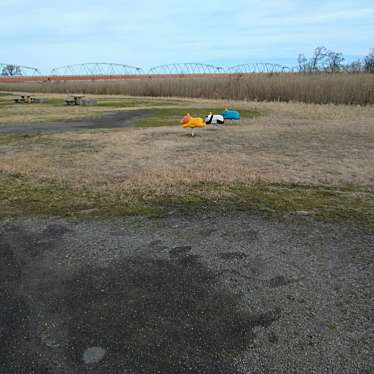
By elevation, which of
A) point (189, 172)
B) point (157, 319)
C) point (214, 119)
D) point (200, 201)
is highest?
point (214, 119)

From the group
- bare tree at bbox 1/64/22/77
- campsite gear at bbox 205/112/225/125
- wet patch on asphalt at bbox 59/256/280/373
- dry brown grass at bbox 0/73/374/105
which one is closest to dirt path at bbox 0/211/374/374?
wet patch on asphalt at bbox 59/256/280/373

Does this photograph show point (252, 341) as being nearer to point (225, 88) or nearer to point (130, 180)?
point (130, 180)

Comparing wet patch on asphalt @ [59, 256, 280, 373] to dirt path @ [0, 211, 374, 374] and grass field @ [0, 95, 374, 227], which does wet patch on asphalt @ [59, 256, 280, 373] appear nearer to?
dirt path @ [0, 211, 374, 374]

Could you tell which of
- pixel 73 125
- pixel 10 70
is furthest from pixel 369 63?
pixel 10 70

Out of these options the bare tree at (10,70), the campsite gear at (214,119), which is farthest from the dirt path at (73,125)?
the bare tree at (10,70)

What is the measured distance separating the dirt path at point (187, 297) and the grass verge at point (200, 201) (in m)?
0.34

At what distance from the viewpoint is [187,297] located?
2555 mm

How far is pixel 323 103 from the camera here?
60.2 feet

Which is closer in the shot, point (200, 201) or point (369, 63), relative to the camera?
point (200, 201)

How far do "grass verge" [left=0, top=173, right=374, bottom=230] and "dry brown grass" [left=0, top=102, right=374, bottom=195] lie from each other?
0.88ft

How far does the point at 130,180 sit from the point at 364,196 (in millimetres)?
3125

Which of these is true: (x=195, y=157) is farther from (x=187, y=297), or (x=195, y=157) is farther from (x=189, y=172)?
(x=187, y=297)

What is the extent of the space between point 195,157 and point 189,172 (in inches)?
47.2

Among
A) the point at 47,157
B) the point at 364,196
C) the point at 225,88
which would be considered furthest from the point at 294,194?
the point at 225,88
